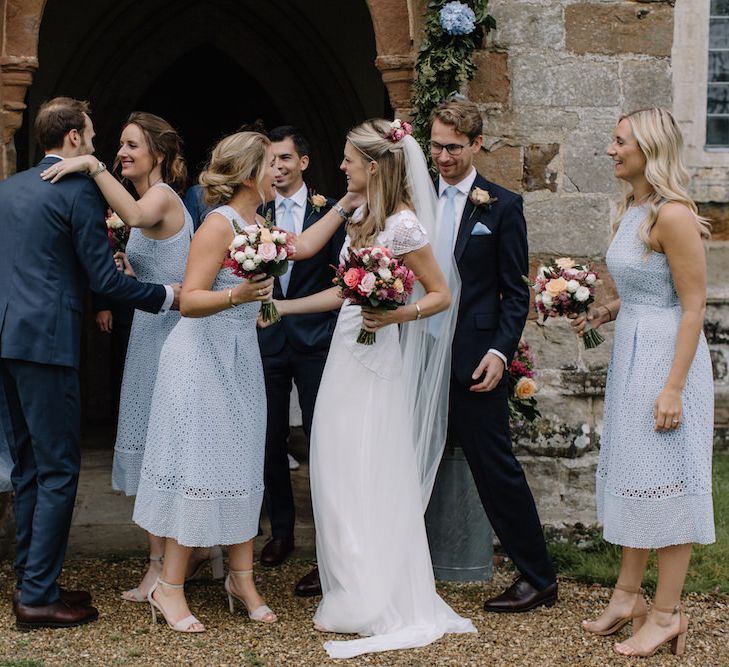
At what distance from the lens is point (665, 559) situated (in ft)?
14.3

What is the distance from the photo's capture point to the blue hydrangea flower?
218 inches

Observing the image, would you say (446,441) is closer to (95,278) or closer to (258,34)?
(95,278)

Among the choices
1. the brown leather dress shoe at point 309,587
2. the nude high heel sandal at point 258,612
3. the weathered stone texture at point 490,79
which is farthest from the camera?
the weathered stone texture at point 490,79

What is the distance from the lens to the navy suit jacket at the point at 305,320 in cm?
539

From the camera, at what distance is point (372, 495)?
15.0ft

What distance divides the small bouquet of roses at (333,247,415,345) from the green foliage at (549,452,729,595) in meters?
1.98

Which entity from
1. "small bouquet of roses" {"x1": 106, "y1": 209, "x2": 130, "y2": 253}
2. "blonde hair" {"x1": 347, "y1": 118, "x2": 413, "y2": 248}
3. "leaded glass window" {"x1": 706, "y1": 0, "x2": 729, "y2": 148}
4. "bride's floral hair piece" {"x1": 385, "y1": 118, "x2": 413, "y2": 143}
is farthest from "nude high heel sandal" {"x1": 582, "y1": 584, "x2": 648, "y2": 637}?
"leaded glass window" {"x1": 706, "y1": 0, "x2": 729, "y2": 148}

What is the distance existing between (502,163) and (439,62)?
25.2 inches

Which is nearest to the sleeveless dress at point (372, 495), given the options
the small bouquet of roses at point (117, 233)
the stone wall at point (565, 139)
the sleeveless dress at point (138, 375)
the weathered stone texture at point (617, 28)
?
the sleeveless dress at point (138, 375)

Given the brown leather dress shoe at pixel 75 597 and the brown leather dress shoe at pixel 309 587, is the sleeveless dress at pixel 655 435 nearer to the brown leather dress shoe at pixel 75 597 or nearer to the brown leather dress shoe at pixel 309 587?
the brown leather dress shoe at pixel 309 587

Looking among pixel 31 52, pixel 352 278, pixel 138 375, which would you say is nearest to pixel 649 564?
pixel 352 278

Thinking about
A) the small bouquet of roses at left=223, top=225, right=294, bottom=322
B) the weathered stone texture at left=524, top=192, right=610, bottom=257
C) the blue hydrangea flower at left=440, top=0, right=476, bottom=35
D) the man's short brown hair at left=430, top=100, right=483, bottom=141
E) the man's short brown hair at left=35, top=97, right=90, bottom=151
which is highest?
the blue hydrangea flower at left=440, top=0, right=476, bottom=35

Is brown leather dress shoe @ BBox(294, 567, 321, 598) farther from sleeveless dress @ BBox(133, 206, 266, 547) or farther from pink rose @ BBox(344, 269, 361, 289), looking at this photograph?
pink rose @ BBox(344, 269, 361, 289)

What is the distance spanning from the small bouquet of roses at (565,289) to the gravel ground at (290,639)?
53.7 inches
